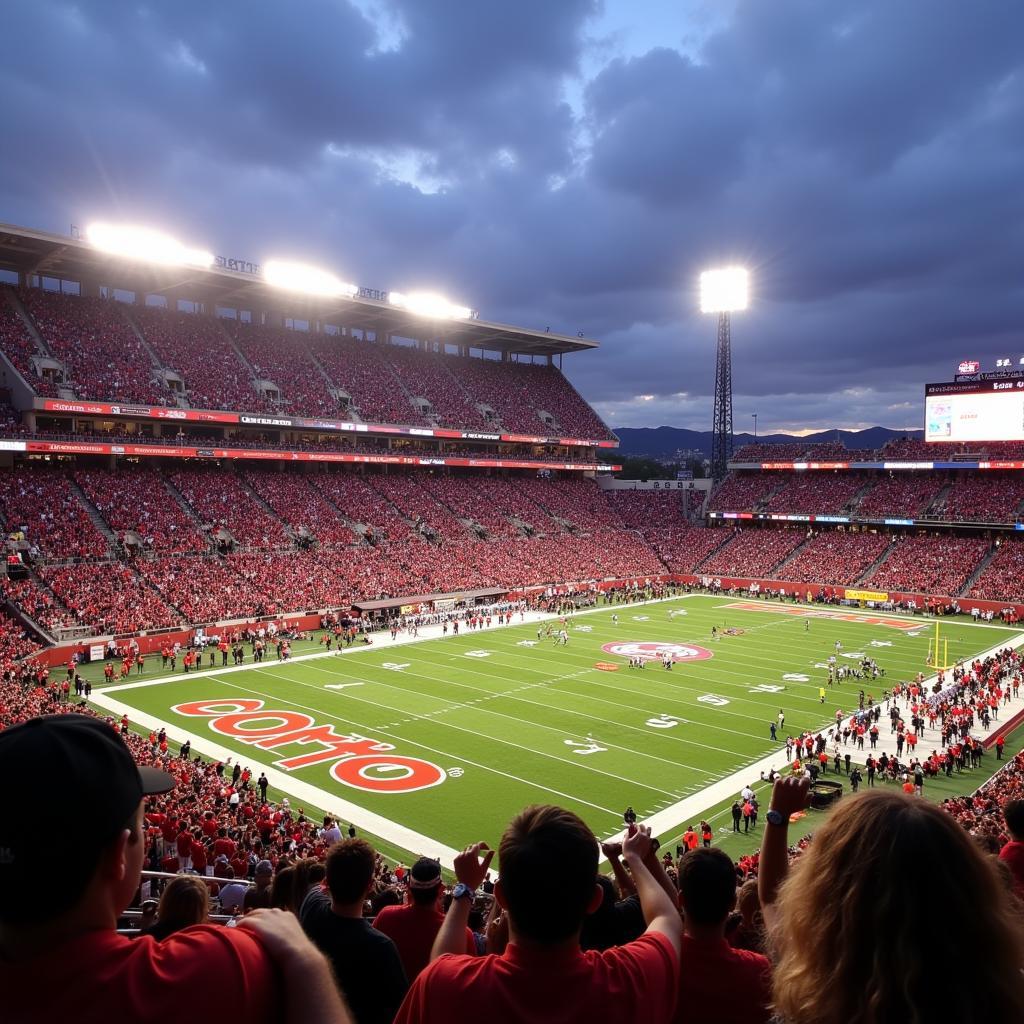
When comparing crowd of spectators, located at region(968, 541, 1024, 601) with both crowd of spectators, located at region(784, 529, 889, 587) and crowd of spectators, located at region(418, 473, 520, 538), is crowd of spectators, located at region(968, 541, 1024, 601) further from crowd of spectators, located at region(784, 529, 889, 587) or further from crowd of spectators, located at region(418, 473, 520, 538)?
crowd of spectators, located at region(418, 473, 520, 538)

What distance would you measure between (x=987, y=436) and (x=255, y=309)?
54.9 metres

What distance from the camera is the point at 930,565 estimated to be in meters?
55.9

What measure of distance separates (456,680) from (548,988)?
30369 millimetres

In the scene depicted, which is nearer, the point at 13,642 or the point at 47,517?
the point at 13,642

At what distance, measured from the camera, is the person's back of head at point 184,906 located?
407cm

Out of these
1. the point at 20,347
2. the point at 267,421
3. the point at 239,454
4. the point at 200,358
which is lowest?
the point at 239,454

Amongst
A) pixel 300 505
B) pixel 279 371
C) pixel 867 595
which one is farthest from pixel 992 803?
pixel 279 371

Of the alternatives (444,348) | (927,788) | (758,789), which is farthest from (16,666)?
(444,348)

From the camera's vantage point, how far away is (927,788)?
70.5 ft

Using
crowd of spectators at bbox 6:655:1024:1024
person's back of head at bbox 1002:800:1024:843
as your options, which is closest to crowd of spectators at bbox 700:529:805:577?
person's back of head at bbox 1002:800:1024:843

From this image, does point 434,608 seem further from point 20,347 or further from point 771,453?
point 771,453

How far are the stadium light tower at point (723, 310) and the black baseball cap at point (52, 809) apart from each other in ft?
239

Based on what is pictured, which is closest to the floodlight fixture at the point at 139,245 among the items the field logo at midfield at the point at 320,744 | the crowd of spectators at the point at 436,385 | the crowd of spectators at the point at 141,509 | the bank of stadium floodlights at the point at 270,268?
the bank of stadium floodlights at the point at 270,268

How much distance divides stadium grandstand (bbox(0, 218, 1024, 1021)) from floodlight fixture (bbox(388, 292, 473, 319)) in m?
0.50
